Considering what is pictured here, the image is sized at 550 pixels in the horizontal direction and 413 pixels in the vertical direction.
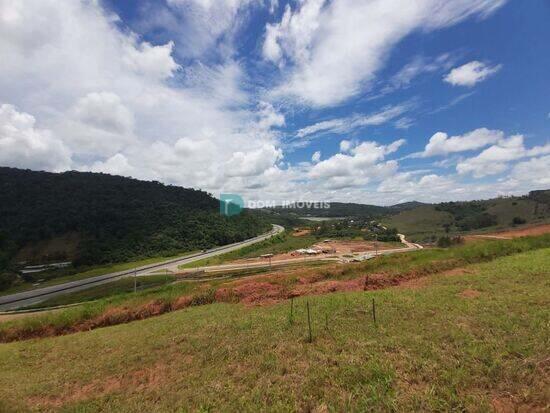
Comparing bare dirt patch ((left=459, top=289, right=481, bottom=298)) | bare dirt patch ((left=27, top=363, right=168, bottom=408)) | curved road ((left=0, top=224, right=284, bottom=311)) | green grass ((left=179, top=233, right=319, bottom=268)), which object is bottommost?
curved road ((left=0, top=224, right=284, bottom=311))

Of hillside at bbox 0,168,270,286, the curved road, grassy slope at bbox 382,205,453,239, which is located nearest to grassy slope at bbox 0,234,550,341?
the curved road

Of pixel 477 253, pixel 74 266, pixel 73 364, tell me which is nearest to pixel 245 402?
pixel 73 364

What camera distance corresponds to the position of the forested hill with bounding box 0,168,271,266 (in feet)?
292

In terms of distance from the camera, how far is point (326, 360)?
10.0 metres

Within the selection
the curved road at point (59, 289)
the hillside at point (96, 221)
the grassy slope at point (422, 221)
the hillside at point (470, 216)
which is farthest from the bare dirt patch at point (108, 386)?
the grassy slope at point (422, 221)

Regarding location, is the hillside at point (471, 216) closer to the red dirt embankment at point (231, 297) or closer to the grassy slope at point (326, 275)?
the grassy slope at point (326, 275)

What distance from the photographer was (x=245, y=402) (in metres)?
8.39

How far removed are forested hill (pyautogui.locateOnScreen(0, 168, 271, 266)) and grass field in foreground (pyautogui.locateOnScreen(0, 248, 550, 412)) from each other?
7882 centimetres

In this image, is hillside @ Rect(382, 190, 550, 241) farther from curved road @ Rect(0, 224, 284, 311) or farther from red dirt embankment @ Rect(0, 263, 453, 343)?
curved road @ Rect(0, 224, 284, 311)

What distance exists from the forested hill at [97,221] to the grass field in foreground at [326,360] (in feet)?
259

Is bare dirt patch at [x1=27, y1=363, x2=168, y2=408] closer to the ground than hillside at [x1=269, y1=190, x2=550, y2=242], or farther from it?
closer to the ground

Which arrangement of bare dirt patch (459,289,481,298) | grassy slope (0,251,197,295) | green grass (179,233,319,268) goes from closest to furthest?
1. bare dirt patch (459,289,481,298)
2. grassy slope (0,251,197,295)
3. green grass (179,233,319,268)

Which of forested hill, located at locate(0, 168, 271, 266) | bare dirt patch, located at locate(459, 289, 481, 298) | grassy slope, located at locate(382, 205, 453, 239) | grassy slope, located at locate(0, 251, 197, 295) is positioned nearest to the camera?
bare dirt patch, located at locate(459, 289, 481, 298)

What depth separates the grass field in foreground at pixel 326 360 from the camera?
7836 mm
